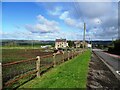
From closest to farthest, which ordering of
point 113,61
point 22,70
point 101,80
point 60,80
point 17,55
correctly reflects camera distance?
point 60,80, point 101,80, point 22,70, point 113,61, point 17,55

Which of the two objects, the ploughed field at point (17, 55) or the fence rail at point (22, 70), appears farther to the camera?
the ploughed field at point (17, 55)

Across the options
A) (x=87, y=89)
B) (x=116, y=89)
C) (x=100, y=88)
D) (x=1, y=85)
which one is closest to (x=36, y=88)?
(x=1, y=85)

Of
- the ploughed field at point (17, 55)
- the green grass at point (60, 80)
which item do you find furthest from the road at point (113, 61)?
the ploughed field at point (17, 55)

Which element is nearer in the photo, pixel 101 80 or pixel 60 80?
pixel 60 80

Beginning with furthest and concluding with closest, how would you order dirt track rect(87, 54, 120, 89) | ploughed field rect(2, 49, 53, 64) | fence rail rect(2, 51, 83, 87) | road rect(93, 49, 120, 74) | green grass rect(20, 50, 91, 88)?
1. ploughed field rect(2, 49, 53, 64)
2. road rect(93, 49, 120, 74)
3. dirt track rect(87, 54, 120, 89)
4. green grass rect(20, 50, 91, 88)
5. fence rail rect(2, 51, 83, 87)

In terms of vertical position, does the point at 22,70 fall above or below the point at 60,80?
below

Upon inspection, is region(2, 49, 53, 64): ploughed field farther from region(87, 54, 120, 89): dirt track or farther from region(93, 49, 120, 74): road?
region(87, 54, 120, 89): dirt track

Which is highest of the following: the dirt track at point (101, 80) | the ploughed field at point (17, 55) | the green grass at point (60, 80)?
the green grass at point (60, 80)

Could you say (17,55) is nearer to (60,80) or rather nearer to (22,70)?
(22,70)

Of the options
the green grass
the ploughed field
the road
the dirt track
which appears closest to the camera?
the green grass

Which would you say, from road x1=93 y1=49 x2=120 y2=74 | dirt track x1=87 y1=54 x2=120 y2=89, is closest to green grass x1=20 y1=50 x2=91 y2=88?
dirt track x1=87 y1=54 x2=120 y2=89

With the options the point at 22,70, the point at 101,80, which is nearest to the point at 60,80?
the point at 101,80

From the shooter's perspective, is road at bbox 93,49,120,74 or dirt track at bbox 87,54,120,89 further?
road at bbox 93,49,120,74

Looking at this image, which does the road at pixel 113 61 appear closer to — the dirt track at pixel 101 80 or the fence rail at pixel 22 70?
the dirt track at pixel 101 80
